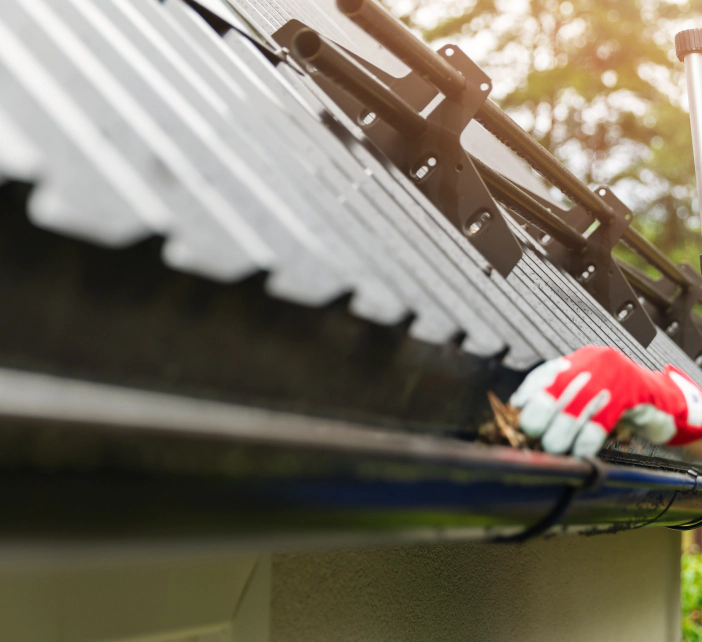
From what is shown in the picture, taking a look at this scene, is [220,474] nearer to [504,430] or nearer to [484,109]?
[504,430]

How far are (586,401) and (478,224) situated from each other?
1110mm

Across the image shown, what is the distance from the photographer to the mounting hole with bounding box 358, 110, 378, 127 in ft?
7.63

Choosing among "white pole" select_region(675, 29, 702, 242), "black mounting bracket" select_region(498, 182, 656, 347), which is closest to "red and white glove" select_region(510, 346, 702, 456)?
"black mounting bracket" select_region(498, 182, 656, 347)

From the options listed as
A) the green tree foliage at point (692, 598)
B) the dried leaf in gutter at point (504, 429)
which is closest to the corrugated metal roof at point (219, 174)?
the dried leaf in gutter at point (504, 429)

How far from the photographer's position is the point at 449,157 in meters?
2.33

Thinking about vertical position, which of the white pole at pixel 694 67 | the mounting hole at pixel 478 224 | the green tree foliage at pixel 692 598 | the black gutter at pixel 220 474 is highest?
the white pole at pixel 694 67

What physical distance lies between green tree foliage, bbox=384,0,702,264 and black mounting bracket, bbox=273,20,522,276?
1573cm

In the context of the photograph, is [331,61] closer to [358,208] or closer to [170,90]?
[358,208]

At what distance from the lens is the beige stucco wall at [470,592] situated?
1792 millimetres

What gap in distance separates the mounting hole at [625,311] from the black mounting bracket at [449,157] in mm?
1475

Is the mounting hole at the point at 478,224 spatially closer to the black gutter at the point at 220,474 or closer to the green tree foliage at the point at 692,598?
the black gutter at the point at 220,474

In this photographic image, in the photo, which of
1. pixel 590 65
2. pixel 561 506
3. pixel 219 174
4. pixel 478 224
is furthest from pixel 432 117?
pixel 590 65

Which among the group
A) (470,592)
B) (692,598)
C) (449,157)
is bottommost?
(692,598)

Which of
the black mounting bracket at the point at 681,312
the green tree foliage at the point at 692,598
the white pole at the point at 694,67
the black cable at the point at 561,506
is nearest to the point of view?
the black cable at the point at 561,506
